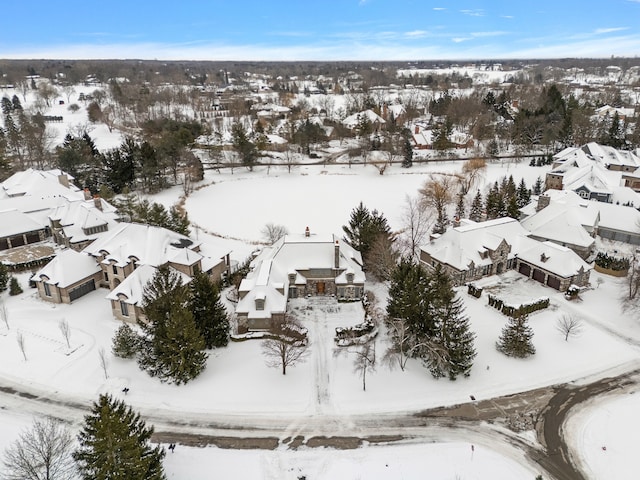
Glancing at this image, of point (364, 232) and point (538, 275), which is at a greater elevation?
point (364, 232)

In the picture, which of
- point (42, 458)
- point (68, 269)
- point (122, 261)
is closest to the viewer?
point (42, 458)

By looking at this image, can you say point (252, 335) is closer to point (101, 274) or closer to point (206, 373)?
point (206, 373)

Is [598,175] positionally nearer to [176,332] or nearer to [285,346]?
[285,346]

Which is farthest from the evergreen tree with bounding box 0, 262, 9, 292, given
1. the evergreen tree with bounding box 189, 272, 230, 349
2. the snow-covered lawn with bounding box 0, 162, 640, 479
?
the evergreen tree with bounding box 189, 272, 230, 349

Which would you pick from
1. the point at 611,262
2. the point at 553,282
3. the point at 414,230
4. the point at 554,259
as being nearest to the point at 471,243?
the point at 554,259

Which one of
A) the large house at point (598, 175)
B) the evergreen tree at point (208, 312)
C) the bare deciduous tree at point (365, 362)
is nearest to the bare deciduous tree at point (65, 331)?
the evergreen tree at point (208, 312)

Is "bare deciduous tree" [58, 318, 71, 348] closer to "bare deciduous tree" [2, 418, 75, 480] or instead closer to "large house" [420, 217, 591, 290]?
"bare deciduous tree" [2, 418, 75, 480]
